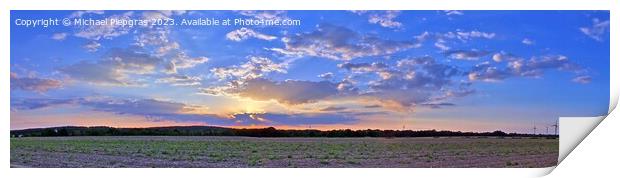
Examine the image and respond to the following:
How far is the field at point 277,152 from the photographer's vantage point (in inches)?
400

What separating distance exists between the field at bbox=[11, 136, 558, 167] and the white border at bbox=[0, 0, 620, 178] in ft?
0.36

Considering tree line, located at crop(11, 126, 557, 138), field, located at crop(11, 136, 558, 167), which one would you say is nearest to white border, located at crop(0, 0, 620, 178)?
field, located at crop(11, 136, 558, 167)

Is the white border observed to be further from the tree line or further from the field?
the tree line

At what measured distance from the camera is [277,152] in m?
10.3

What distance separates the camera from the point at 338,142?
33.4 ft

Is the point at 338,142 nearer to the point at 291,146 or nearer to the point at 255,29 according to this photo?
the point at 291,146

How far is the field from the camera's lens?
10148mm
